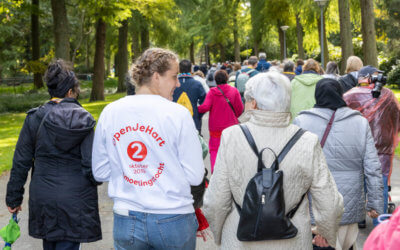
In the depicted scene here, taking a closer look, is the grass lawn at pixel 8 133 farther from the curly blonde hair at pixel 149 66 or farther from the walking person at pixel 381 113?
the curly blonde hair at pixel 149 66

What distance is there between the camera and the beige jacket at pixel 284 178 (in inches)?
116

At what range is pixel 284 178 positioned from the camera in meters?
2.92

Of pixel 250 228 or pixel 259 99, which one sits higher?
pixel 259 99

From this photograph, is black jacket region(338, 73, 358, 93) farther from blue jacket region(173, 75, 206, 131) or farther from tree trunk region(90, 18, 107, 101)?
tree trunk region(90, 18, 107, 101)

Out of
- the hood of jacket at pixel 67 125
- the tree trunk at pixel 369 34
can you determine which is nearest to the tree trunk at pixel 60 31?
the tree trunk at pixel 369 34

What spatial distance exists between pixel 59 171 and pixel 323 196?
1.85 m

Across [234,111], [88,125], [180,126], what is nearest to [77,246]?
[88,125]

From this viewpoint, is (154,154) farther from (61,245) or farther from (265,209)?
(61,245)

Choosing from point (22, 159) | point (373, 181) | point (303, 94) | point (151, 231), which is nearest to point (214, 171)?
point (151, 231)

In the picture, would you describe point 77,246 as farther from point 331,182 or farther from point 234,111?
point 234,111

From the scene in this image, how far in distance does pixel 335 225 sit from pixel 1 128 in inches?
675

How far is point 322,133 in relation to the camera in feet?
14.8

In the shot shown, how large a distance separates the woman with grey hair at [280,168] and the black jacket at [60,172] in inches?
44.7

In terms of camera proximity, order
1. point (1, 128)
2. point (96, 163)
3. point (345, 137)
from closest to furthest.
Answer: point (96, 163)
point (345, 137)
point (1, 128)
